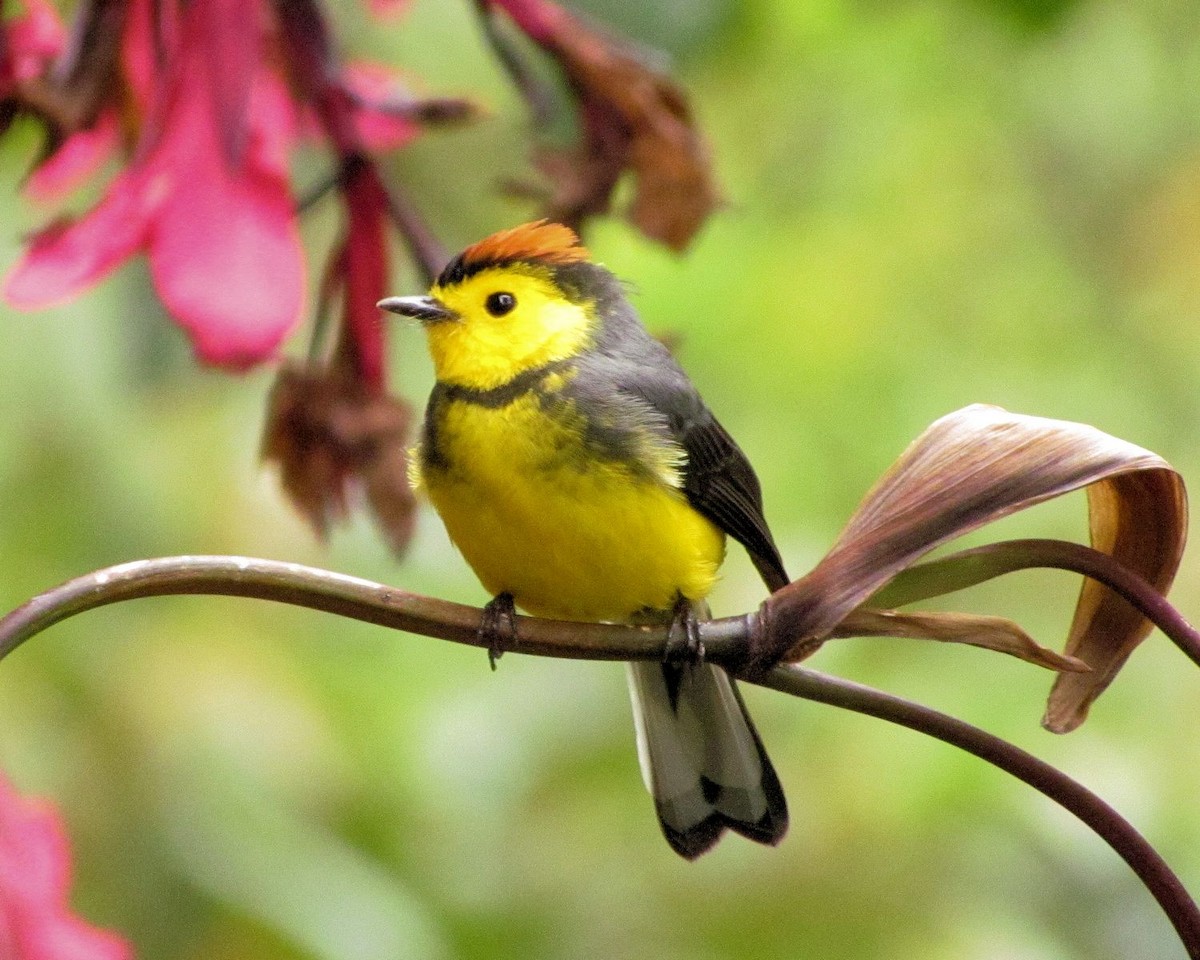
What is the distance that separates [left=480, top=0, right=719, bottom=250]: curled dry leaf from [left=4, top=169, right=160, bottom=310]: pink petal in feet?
0.85

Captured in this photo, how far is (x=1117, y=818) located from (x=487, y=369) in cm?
105

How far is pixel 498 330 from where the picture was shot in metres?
1.79

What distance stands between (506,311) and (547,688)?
429 millimetres

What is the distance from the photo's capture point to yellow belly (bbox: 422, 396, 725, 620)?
1589 mm

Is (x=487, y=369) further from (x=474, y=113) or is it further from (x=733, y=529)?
(x=474, y=113)

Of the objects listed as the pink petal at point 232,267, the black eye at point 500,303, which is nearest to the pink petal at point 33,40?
the pink petal at point 232,267

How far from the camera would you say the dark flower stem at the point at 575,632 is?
0.71 metres

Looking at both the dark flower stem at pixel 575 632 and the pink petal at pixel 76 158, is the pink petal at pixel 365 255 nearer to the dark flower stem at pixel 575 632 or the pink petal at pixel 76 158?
the pink petal at pixel 76 158

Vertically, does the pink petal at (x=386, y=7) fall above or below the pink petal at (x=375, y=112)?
above

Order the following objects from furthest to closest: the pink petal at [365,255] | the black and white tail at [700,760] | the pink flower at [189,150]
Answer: the black and white tail at [700,760], the pink petal at [365,255], the pink flower at [189,150]

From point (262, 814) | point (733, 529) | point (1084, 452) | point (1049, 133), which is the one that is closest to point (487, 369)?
point (733, 529)

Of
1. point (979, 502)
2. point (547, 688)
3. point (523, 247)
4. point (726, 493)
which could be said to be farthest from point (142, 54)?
point (547, 688)

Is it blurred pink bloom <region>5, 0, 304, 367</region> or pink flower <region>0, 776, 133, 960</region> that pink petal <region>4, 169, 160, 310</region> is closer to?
blurred pink bloom <region>5, 0, 304, 367</region>

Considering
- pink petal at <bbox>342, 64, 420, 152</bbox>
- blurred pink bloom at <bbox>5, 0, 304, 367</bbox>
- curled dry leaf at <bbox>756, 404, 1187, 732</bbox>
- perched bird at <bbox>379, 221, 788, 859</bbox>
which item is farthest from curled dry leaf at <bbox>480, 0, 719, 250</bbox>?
curled dry leaf at <bbox>756, 404, 1187, 732</bbox>
